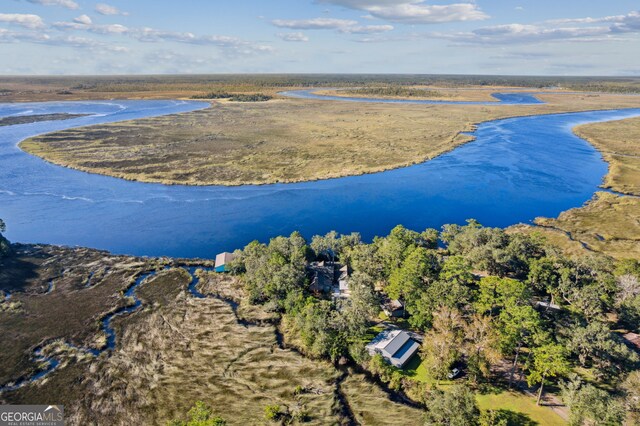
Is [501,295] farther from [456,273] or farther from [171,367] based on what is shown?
[171,367]

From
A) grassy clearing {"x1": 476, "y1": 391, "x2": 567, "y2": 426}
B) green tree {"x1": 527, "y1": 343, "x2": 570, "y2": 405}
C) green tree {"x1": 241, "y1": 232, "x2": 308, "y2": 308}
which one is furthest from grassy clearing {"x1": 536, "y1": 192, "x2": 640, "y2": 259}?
green tree {"x1": 241, "y1": 232, "x2": 308, "y2": 308}

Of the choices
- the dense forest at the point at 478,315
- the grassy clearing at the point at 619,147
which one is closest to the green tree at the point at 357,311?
the dense forest at the point at 478,315

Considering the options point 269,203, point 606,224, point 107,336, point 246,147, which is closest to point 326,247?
point 107,336

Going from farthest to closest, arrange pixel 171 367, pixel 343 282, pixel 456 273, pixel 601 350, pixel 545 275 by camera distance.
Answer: pixel 343 282, pixel 545 275, pixel 456 273, pixel 171 367, pixel 601 350

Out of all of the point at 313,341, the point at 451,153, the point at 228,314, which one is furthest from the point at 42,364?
the point at 451,153

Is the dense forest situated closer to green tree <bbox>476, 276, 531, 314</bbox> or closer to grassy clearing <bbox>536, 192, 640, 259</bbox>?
green tree <bbox>476, 276, 531, 314</bbox>
